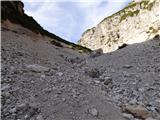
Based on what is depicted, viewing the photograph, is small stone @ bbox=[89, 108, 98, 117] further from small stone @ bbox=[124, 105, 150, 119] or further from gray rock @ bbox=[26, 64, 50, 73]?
gray rock @ bbox=[26, 64, 50, 73]

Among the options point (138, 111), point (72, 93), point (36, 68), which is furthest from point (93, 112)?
point (36, 68)

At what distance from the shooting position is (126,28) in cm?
15312

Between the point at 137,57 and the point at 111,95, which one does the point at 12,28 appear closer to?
the point at 137,57

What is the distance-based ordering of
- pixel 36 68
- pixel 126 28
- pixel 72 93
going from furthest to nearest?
1. pixel 126 28
2. pixel 36 68
3. pixel 72 93

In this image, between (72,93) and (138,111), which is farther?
(72,93)

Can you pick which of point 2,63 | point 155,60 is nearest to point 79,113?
point 2,63

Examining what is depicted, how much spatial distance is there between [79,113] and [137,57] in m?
17.0

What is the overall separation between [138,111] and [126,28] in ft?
465

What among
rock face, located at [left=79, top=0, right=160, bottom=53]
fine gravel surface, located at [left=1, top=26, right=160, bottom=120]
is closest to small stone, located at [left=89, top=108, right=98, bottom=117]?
fine gravel surface, located at [left=1, top=26, right=160, bottom=120]

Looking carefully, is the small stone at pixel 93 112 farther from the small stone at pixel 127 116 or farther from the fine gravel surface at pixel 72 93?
the small stone at pixel 127 116

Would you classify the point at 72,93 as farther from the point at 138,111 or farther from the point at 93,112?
the point at 138,111

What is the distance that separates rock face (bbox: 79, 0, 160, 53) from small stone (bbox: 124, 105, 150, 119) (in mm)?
107195

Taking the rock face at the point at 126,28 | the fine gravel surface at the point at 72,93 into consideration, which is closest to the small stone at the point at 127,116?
the fine gravel surface at the point at 72,93

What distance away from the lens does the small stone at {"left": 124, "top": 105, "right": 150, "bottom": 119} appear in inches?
530
